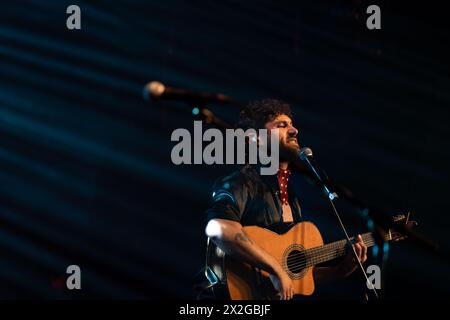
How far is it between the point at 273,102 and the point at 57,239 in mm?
1807

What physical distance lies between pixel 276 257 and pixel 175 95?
1.27m

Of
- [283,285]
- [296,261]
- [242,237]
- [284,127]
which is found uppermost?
[284,127]

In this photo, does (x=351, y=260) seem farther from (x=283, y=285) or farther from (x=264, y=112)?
(x=264, y=112)

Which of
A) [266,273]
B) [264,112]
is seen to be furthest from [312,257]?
[264,112]

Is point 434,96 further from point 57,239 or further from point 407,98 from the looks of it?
point 57,239

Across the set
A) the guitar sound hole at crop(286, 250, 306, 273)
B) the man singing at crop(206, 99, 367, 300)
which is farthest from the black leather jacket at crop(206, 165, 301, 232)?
the guitar sound hole at crop(286, 250, 306, 273)

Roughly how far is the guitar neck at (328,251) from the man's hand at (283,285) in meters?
0.35

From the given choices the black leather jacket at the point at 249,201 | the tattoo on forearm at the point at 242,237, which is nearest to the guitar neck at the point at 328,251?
the black leather jacket at the point at 249,201

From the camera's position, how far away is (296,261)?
2.84 metres

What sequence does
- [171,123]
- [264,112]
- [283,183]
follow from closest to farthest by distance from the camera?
[283,183] → [264,112] → [171,123]

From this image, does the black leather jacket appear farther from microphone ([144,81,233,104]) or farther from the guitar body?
microphone ([144,81,233,104])

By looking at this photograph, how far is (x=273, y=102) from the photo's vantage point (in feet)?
10.5

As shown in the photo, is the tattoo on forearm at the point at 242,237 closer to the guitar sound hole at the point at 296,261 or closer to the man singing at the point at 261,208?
the man singing at the point at 261,208
